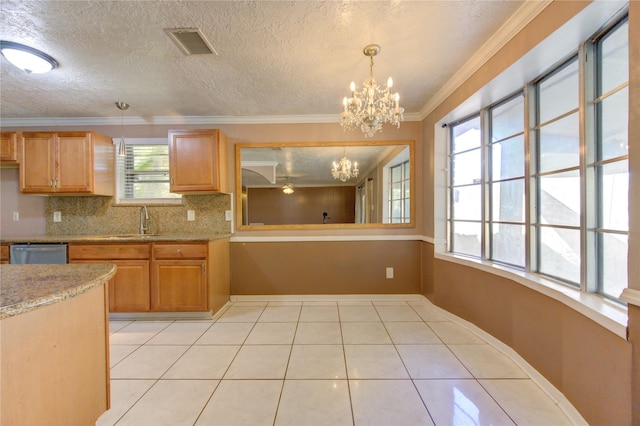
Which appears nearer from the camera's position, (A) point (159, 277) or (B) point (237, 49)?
(B) point (237, 49)

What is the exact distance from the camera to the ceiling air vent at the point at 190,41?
170cm

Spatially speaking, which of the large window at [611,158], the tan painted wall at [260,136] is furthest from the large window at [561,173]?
the tan painted wall at [260,136]

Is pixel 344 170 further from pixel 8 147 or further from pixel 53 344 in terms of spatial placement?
pixel 8 147

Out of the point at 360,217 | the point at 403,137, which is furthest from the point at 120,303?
the point at 403,137

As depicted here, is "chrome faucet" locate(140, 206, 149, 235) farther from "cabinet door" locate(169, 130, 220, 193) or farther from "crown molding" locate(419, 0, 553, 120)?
"crown molding" locate(419, 0, 553, 120)

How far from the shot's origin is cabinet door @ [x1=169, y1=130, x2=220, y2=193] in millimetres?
2920

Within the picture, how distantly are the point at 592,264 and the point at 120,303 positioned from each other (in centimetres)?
381

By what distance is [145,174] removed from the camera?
328 cm

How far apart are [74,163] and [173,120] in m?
1.14

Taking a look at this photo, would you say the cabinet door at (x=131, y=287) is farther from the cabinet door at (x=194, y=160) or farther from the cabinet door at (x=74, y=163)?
the cabinet door at (x=74, y=163)

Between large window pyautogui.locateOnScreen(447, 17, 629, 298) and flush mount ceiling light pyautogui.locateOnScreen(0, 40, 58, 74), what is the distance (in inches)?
138

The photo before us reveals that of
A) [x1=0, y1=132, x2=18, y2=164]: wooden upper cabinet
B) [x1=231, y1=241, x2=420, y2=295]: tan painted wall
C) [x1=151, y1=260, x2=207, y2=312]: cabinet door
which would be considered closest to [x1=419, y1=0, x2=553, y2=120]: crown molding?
[x1=231, y1=241, x2=420, y2=295]: tan painted wall

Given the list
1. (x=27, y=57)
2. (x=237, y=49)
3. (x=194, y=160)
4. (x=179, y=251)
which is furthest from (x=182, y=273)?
(x=237, y=49)

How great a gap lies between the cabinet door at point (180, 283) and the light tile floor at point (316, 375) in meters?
0.19
